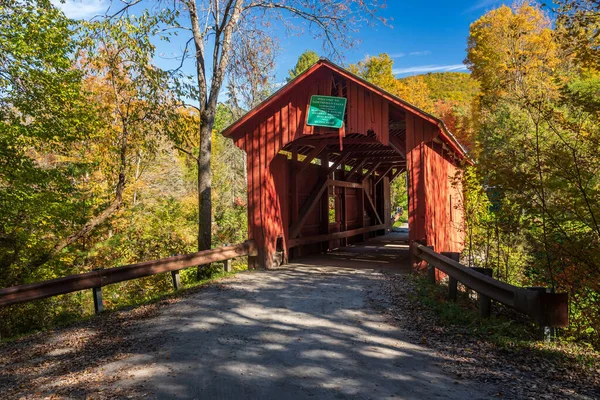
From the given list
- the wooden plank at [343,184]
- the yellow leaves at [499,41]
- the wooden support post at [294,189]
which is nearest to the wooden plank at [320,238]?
the wooden support post at [294,189]

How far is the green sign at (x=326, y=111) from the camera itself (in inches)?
358

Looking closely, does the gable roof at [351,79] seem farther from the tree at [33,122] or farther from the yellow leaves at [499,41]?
the yellow leaves at [499,41]

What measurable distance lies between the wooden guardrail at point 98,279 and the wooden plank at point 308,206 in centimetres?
253

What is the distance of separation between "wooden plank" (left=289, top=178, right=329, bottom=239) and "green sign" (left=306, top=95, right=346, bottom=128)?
2915mm

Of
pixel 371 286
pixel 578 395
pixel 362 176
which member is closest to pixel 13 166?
pixel 371 286

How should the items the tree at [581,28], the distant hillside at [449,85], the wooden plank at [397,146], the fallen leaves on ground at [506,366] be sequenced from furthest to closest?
the distant hillside at [449,85]
the wooden plank at [397,146]
the tree at [581,28]
the fallen leaves on ground at [506,366]

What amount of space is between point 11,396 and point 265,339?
2391mm

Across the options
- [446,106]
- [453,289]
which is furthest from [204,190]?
[446,106]

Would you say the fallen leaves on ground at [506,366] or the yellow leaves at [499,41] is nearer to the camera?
the fallen leaves on ground at [506,366]

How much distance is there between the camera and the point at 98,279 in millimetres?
6191

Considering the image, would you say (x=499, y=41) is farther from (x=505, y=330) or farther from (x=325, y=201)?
(x=505, y=330)

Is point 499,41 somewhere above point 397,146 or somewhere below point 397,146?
above

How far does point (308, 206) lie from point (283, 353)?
7650mm

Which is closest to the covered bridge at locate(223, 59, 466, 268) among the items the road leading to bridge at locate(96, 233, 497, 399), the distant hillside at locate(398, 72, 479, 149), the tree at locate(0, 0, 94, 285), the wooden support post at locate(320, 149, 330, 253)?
the wooden support post at locate(320, 149, 330, 253)
